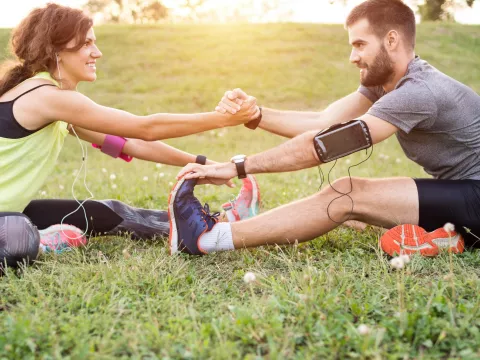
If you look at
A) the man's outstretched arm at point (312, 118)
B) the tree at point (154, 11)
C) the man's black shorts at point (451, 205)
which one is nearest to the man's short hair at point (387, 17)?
the man's outstretched arm at point (312, 118)

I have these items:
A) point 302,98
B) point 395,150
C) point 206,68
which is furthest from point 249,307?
point 206,68

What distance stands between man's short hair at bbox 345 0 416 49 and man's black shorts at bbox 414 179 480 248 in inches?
45.1

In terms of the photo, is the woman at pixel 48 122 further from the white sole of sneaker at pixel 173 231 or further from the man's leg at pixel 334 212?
the man's leg at pixel 334 212

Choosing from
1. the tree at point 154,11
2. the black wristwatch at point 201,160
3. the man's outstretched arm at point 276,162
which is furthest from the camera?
the tree at point 154,11

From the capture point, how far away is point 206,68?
1744 cm

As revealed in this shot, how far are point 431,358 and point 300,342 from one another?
58 centimetres

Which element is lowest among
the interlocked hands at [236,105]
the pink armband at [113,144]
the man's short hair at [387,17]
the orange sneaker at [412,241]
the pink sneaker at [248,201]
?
the pink sneaker at [248,201]

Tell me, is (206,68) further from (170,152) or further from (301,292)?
(301,292)

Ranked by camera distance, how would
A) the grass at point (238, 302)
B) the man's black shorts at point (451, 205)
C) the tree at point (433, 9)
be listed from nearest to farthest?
1. the grass at point (238, 302)
2. the man's black shorts at point (451, 205)
3. the tree at point (433, 9)

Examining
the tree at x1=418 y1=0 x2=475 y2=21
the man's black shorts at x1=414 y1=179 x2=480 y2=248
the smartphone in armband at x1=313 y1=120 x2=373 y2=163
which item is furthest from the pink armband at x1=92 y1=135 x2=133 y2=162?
the tree at x1=418 y1=0 x2=475 y2=21

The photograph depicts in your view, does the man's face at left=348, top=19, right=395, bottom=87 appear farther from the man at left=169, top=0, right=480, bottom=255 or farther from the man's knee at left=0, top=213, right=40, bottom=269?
the man's knee at left=0, top=213, right=40, bottom=269

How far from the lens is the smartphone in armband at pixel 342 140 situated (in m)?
3.64

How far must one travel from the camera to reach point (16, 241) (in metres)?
3.41

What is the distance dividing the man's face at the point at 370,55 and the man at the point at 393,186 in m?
0.04
